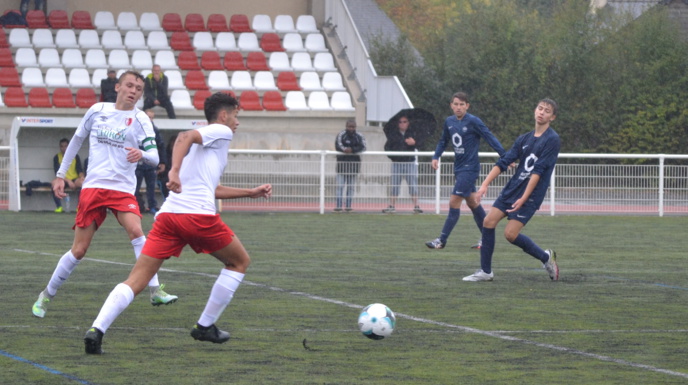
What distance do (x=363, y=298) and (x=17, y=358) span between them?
3.64 meters

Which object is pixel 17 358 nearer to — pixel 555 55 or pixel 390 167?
pixel 390 167

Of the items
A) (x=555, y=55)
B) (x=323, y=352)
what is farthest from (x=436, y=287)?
(x=555, y=55)

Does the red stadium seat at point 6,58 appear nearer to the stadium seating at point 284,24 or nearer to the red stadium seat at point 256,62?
the red stadium seat at point 256,62

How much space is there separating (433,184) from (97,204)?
15.2 meters

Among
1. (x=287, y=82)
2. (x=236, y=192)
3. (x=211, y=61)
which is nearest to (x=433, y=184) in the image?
(x=287, y=82)

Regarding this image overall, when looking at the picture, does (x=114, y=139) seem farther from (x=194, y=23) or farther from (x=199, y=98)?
(x=194, y=23)

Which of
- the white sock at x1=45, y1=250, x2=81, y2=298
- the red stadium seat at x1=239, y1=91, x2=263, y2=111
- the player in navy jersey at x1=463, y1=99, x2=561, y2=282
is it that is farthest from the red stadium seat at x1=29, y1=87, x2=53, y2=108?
the white sock at x1=45, y1=250, x2=81, y2=298

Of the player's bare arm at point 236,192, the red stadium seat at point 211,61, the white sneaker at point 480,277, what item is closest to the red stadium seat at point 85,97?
the red stadium seat at point 211,61

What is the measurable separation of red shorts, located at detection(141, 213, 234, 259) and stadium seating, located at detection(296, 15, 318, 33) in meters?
24.4

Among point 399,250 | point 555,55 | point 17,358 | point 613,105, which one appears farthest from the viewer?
point 555,55

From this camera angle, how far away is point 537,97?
36875 mm

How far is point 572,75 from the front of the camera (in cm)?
3675

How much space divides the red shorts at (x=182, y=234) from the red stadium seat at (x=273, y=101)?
804 inches

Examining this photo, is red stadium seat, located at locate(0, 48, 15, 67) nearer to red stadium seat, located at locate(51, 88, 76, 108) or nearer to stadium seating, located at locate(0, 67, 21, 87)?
stadium seating, located at locate(0, 67, 21, 87)
